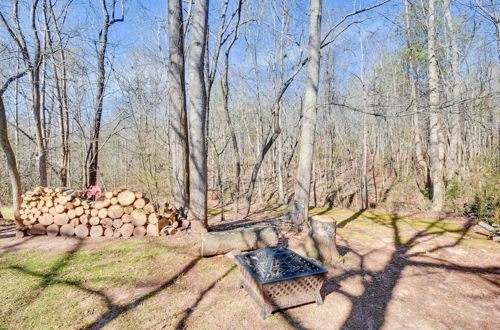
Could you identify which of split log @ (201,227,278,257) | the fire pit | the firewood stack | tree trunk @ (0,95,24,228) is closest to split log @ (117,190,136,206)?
the firewood stack

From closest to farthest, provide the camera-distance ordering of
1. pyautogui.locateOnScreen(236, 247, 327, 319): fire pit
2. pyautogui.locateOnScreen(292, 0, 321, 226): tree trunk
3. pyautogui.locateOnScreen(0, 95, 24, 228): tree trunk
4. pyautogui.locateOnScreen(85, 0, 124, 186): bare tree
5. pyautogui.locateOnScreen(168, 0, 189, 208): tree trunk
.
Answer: pyautogui.locateOnScreen(236, 247, 327, 319): fire pit → pyautogui.locateOnScreen(0, 95, 24, 228): tree trunk → pyautogui.locateOnScreen(292, 0, 321, 226): tree trunk → pyautogui.locateOnScreen(168, 0, 189, 208): tree trunk → pyautogui.locateOnScreen(85, 0, 124, 186): bare tree

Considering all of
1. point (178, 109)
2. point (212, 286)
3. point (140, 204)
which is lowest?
point (212, 286)

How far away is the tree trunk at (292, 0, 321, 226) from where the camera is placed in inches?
221

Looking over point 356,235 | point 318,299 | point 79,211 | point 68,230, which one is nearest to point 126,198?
point 79,211

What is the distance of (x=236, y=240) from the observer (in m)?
4.33

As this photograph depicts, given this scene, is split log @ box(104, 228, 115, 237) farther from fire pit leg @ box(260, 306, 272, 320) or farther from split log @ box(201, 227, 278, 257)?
fire pit leg @ box(260, 306, 272, 320)

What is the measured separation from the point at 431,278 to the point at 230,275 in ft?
9.52

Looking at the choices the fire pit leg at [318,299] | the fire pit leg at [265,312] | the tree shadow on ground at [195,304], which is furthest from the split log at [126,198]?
the fire pit leg at [318,299]

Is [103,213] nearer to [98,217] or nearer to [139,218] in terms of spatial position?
[98,217]

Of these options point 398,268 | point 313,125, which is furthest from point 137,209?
point 398,268

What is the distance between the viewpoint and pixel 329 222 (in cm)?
409

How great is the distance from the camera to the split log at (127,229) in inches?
200

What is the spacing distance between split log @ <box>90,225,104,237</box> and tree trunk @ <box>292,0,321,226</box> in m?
4.09

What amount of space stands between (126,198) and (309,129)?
13.8 ft
